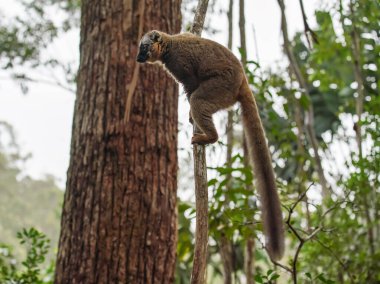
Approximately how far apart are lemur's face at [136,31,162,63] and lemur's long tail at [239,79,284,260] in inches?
22.8

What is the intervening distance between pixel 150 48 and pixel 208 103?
48 centimetres

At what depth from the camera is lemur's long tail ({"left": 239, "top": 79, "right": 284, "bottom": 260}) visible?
2042 millimetres

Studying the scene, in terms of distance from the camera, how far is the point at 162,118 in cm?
371

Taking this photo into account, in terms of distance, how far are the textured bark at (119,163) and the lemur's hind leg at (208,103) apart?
631mm

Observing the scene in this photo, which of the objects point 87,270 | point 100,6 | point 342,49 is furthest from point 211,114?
point 342,49

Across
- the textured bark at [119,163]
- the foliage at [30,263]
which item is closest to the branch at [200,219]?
the textured bark at [119,163]

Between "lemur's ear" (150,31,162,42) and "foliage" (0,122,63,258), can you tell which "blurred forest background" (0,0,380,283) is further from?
"foliage" (0,122,63,258)

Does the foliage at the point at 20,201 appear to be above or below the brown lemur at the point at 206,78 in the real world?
above

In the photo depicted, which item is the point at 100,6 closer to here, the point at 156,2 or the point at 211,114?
the point at 156,2

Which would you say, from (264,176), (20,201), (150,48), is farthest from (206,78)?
(20,201)

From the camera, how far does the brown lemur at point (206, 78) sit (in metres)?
2.86

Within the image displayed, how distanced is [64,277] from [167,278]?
2.22 ft

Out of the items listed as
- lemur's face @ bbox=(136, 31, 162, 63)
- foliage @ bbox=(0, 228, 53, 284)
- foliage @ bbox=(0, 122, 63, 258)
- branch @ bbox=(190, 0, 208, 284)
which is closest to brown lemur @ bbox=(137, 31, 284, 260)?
lemur's face @ bbox=(136, 31, 162, 63)

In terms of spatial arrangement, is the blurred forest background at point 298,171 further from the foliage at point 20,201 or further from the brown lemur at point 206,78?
the foliage at point 20,201
